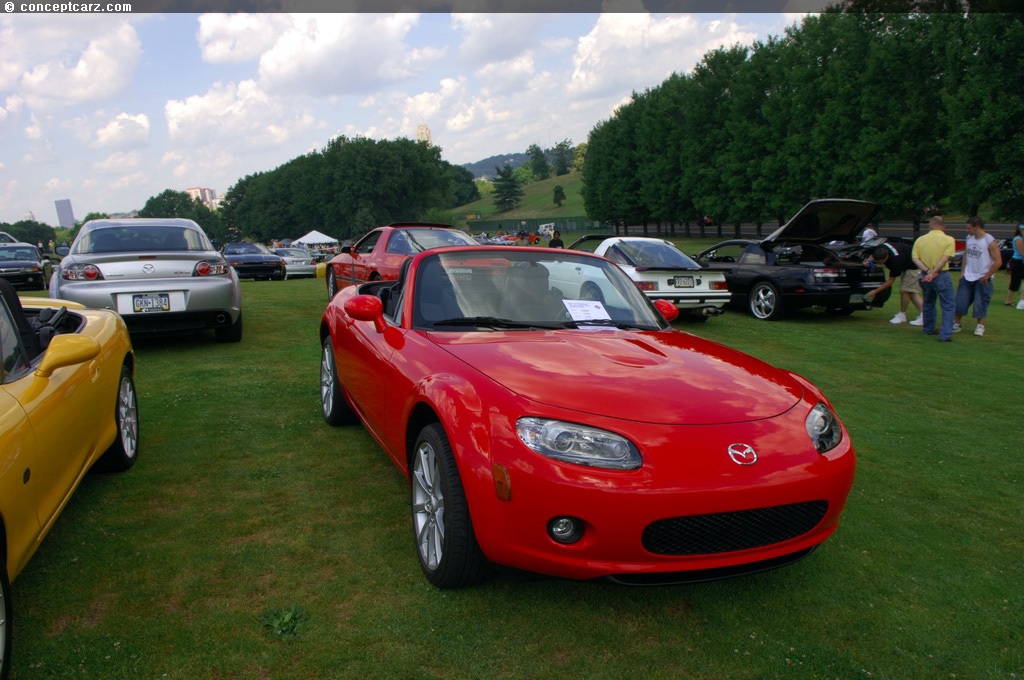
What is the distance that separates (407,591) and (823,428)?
6.20 feet

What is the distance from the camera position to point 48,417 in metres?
2.86

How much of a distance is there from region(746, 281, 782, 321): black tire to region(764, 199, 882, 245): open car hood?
2.72 feet

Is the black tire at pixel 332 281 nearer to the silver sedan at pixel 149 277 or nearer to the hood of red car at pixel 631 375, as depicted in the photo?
the silver sedan at pixel 149 277

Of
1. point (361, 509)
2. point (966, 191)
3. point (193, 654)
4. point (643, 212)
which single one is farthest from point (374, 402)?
point (643, 212)

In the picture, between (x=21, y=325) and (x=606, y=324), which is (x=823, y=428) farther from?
(x=21, y=325)

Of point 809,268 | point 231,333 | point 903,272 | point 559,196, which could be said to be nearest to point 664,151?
point 903,272

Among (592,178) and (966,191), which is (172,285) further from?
(592,178)

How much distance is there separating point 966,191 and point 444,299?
1355 inches

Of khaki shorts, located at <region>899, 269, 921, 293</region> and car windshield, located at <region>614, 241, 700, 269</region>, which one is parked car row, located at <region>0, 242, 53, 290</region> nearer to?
car windshield, located at <region>614, 241, 700, 269</region>

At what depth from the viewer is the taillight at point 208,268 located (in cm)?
760

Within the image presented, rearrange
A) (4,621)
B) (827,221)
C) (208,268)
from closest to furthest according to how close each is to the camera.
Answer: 1. (4,621)
2. (208,268)
3. (827,221)

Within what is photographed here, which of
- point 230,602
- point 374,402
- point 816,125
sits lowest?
point 230,602

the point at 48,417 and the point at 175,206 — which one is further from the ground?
the point at 175,206

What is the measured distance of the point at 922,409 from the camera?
600 cm
